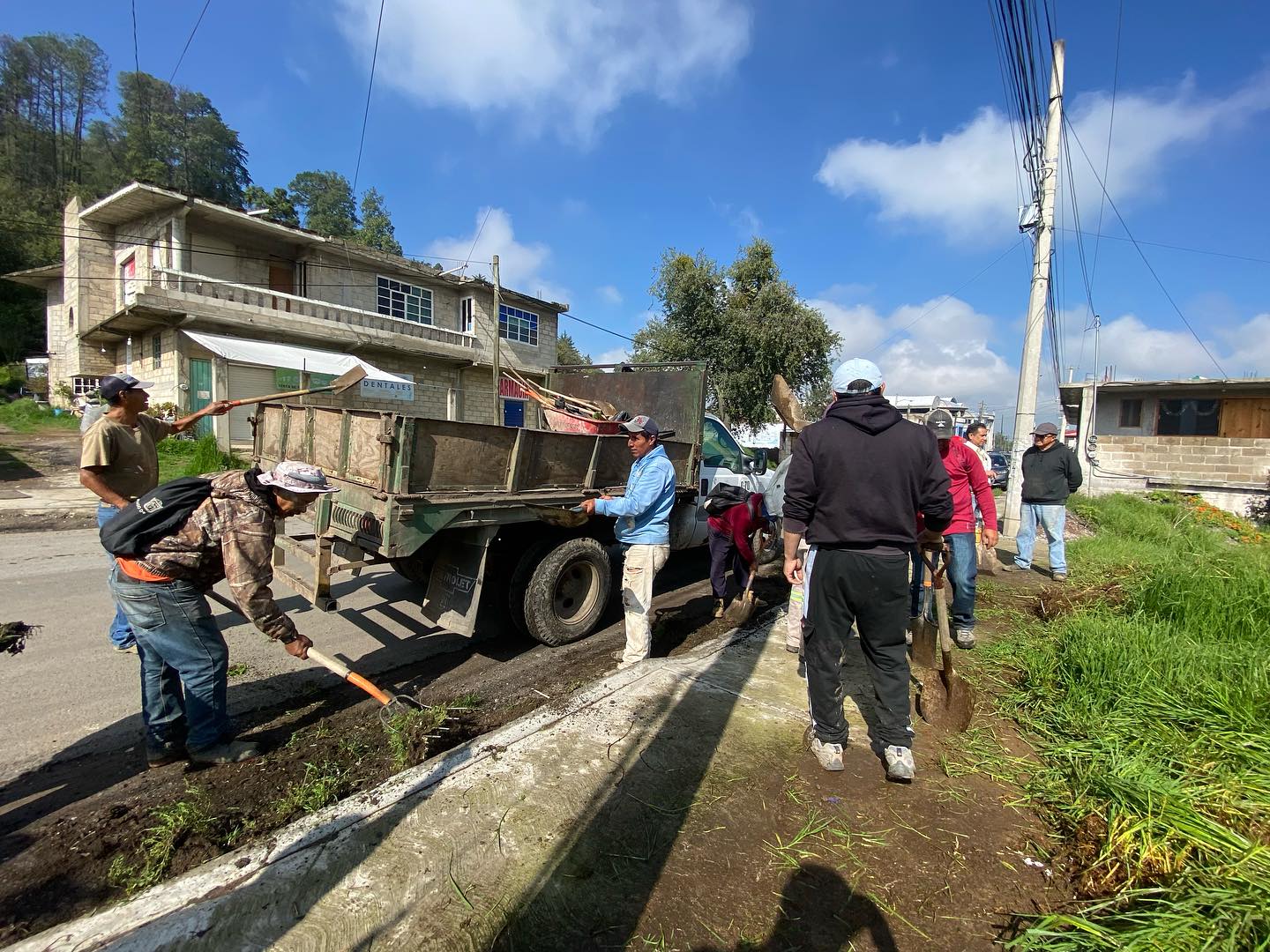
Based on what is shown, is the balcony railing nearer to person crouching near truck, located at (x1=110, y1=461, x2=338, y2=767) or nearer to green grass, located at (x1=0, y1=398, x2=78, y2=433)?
green grass, located at (x1=0, y1=398, x2=78, y2=433)

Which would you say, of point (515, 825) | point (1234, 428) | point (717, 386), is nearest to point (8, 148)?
point (717, 386)

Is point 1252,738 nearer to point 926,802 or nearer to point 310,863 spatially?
point 926,802

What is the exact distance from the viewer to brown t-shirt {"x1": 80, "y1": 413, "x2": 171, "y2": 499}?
3.87m

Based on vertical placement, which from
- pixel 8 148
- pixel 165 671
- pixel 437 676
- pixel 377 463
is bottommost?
pixel 437 676

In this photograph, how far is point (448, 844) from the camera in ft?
6.98

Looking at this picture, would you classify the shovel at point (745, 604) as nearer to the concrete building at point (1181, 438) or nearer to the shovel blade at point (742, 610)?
the shovel blade at point (742, 610)

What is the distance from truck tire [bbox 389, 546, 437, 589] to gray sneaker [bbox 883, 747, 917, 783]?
305 centimetres

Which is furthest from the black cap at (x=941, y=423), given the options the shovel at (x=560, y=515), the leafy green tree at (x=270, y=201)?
the leafy green tree at (x=270, y=201)

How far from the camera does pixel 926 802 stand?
101 inches

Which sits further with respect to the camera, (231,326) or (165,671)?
(231,326)

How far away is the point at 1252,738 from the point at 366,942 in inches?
130

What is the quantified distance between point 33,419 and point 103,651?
18.5 metres

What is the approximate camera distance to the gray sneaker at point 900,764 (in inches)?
105

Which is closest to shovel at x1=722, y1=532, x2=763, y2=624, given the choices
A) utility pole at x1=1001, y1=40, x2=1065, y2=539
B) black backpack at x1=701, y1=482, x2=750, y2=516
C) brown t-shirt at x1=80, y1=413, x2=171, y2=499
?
black backpack at x1=701, y1=482, x2=750, y2=516
